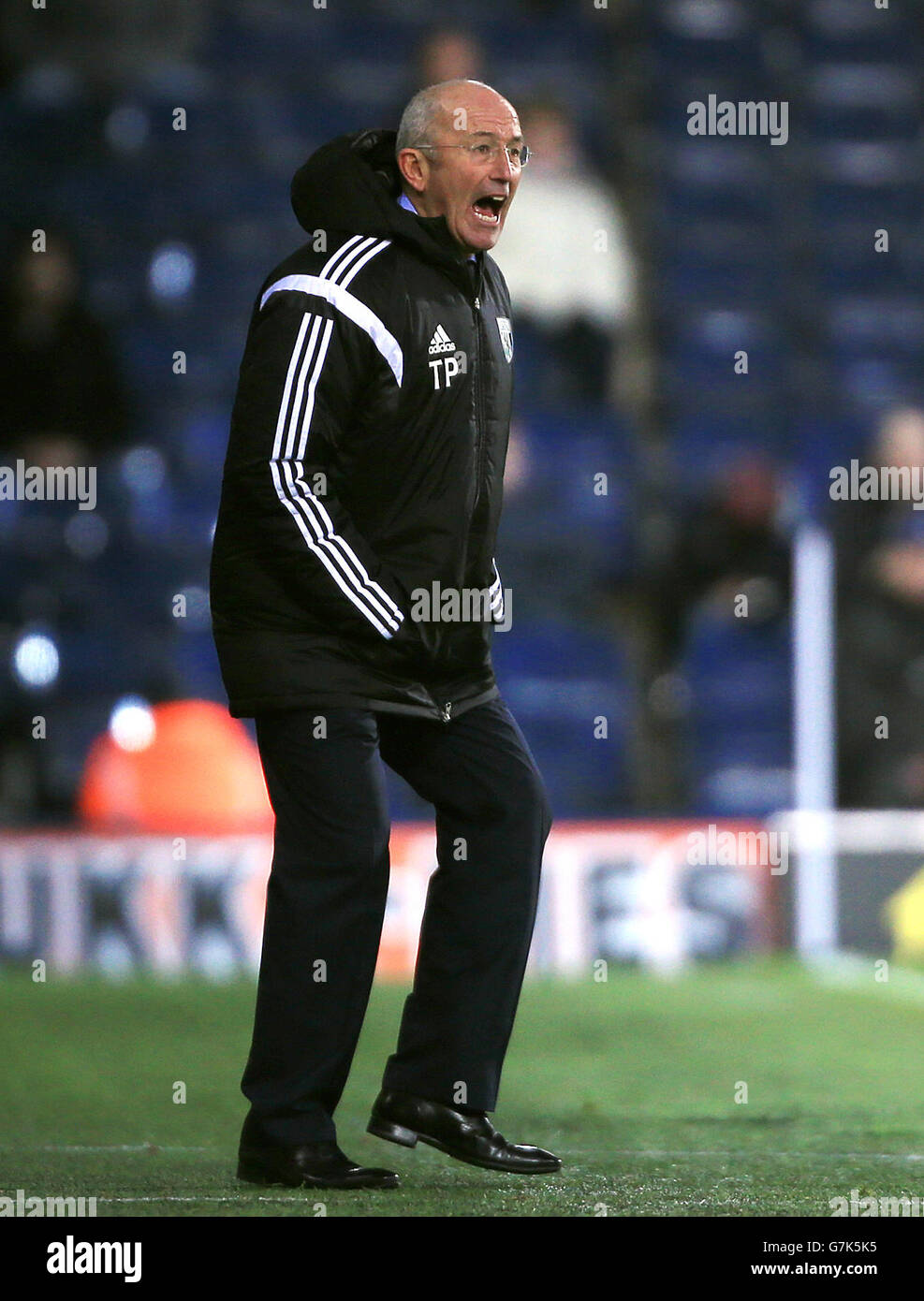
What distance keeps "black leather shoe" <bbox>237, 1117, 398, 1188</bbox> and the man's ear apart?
1749mm

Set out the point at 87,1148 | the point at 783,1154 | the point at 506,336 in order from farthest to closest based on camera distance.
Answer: the point at 87,1148
the point at 783,1154
the point at 506,336

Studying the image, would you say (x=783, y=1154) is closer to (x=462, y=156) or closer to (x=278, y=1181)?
(x=278, y=1181)

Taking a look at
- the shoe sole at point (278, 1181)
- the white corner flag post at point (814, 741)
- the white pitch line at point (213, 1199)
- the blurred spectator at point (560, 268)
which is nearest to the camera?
the white pitch line at point (213, 1199)

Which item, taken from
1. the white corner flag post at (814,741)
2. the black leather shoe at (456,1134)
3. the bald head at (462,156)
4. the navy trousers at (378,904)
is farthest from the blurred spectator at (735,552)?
the black leather shoe at (456,1134)

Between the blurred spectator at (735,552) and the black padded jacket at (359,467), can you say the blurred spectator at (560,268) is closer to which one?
the blurred spectator at (735,552)

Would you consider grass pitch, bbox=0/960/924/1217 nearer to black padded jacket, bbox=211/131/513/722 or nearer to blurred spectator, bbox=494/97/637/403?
black padded jacket, bbox=211/131/513/722

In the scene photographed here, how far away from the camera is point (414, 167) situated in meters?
4.24

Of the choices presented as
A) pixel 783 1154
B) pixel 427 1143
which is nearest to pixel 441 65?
pixel 783 1154

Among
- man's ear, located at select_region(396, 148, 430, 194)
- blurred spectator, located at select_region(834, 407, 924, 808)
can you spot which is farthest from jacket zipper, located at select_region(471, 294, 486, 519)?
blurred spectator, located at select_region(834, 407, 924, 808)

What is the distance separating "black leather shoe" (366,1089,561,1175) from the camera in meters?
4.21

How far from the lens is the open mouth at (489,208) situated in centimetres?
422

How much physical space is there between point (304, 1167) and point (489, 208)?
1788 mm

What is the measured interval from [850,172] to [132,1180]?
29.9ft
